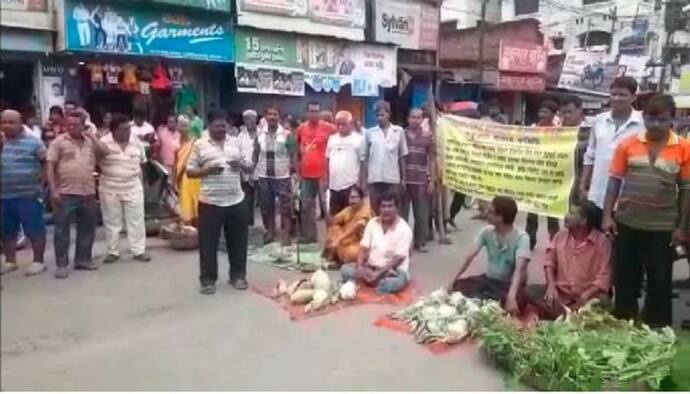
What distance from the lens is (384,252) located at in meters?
4.56

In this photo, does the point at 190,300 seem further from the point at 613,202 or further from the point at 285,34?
the point at 285,34

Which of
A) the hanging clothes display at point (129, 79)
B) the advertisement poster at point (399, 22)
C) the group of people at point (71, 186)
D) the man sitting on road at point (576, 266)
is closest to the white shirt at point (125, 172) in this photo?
the group of people at point (71, 186)

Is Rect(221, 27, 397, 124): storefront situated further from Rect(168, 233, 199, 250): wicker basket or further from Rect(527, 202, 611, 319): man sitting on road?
Rect(527, 202, 611, 319): man sitting on road

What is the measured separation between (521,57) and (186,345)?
6.14ft

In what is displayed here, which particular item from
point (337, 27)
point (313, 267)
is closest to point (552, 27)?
point (313, 267)

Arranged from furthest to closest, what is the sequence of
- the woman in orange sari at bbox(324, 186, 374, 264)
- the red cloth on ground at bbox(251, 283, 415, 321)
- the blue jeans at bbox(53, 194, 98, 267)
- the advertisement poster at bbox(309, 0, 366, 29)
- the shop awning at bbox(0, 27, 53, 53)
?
the advertisement poster at bbox(309, 0, 366, 29), the woman in orange sari at bbox(324, 186, 374, 264), the red cloth on ground at bbox(251, 283, 415, 321), the blue jeans at bbox(53, 194, 98, 267), the shop awning at bbox(0, 27, 53, 53)

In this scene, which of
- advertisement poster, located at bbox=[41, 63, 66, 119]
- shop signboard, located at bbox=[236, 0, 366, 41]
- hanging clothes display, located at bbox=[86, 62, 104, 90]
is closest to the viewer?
advertisement poster, located at bbox=[41, 63, 66, 119]

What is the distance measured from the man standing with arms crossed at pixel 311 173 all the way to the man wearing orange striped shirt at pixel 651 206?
299cm

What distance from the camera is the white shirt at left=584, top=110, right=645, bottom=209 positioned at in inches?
144

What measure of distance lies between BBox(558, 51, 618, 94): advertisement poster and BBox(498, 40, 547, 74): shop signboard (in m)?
0.11

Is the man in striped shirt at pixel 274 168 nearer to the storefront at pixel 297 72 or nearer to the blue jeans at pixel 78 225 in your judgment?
the blue jeans at pixel 78 225

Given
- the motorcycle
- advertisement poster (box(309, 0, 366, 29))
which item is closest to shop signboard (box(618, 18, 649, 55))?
the motorcycle

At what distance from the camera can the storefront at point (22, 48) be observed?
1191 millimetres

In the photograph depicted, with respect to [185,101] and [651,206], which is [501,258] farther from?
[185,101]
